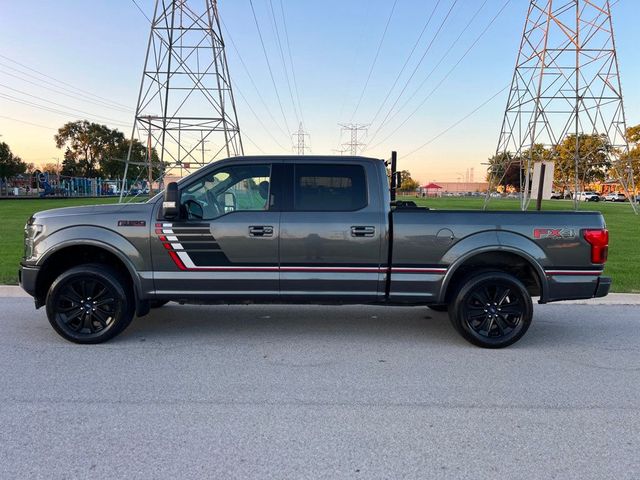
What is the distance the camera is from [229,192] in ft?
16.4

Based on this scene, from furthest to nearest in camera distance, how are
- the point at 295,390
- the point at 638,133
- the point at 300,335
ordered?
the point at 638,133 → the point at 300,335 → the point at 295,390

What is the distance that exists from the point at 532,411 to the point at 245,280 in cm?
286

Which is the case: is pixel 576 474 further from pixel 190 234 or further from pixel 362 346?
pixel 190 234

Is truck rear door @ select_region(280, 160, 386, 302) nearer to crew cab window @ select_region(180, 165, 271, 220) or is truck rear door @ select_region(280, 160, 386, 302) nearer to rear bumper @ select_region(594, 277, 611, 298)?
crew cab window @ select_region(180, 165, 271, 220)

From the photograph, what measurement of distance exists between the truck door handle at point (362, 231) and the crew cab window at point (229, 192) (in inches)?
36.7

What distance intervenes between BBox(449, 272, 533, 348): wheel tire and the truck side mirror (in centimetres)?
299

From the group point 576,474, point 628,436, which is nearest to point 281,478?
point 576,474

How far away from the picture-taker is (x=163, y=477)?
8.83 ft

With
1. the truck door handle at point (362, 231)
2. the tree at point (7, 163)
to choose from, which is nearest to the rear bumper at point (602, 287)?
the truck door handle at point (362, 231)

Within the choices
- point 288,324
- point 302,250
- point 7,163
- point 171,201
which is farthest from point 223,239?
point 7,163

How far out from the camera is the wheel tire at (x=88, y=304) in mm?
4867

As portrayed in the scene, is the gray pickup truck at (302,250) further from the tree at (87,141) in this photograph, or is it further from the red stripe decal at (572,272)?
the tree at (87,141)

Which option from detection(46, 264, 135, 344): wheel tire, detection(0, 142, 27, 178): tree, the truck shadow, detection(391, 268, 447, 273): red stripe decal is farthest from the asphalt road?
detection(0, 142, 27, 178): tree

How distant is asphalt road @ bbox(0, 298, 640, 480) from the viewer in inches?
112
